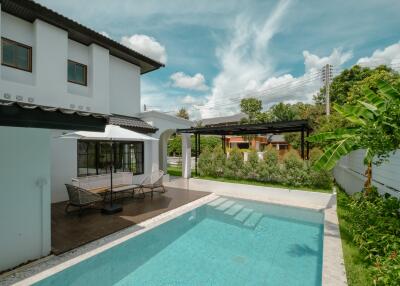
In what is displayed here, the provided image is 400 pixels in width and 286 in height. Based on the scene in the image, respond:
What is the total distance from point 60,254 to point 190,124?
15370mm

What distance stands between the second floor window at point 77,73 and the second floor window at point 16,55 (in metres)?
2.18

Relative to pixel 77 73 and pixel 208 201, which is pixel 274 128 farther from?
pixel 77 73

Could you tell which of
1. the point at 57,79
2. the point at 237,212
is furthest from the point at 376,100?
the point at 57,79

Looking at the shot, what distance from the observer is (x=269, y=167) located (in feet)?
49.6

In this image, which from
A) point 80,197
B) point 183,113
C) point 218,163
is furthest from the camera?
point 183,113

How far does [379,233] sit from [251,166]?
1048cm

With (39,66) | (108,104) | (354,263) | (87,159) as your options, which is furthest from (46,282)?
(108,104)

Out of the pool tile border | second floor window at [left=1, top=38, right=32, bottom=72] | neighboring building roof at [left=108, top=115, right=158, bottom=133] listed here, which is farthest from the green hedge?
second floor window at [left=1, top=38, right=32, bottom=72]

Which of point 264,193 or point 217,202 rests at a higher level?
point 264,193

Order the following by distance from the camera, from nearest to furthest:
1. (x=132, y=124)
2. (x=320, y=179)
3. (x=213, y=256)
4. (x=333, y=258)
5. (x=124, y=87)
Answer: (x=333, y=258), (x=213, y=256), (x=320, y=179), (x=132, y=124), (x=124, y=87)

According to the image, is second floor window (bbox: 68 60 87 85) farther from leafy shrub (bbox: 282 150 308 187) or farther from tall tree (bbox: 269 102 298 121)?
tall tree (bbox: 269 102 298 121)

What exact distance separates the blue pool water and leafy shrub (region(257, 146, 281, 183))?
4.76 m

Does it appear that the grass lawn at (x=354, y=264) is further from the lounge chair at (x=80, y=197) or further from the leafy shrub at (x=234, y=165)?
the lounge chair at (x=80, y=197)

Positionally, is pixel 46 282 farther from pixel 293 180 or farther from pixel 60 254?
pixel 293 180
